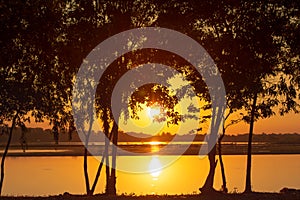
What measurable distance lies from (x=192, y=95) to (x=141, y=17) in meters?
10.6

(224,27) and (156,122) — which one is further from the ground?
(224,27)

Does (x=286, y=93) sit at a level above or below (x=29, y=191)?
above

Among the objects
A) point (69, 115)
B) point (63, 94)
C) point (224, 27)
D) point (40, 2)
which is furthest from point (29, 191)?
point (40, 2)

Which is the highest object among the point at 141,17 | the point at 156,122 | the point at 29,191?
the point at 141,17

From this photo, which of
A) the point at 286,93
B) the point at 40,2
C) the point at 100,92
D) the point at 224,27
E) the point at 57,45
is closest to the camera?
the point at 40,2

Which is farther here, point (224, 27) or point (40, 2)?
point (224, 27)

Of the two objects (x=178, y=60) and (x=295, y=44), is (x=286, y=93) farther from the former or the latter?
(x=295, y=44)

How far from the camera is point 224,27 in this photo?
152 ft

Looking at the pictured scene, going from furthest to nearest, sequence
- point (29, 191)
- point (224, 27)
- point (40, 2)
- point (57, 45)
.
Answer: point (29, 191)
point (224, 27)
point (57, 45)
point (40, 2)

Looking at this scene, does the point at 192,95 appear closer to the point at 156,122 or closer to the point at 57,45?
the point at 156,122

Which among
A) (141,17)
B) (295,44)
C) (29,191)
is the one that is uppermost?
(141,17)

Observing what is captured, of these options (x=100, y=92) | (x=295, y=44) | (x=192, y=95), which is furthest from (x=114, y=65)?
(x=295, y=44)

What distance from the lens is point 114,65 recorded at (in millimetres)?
48750

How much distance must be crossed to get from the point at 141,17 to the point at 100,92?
232 inches
